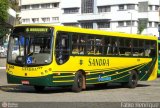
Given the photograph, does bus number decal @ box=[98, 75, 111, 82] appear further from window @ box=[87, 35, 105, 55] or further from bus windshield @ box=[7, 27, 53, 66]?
bus windshield @ box=[7, 27, 53, 66]

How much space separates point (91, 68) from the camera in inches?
883

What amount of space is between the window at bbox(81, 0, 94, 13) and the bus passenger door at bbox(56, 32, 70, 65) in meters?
97.6

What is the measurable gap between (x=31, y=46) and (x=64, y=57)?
4.60ft

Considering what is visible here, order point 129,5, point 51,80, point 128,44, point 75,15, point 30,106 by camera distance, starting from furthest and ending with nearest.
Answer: point 75,15 → point 129,5 → point 128,44 → point 51,80 → point 30,106

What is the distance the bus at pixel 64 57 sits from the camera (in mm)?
20031

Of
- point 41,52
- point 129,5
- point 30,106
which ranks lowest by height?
point 30,106

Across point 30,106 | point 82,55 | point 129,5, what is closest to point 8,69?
point 82,55

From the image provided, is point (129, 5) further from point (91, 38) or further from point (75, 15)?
point (91, 38)

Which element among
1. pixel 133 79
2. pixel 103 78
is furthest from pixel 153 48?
pixel 103 78

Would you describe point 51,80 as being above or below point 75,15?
below

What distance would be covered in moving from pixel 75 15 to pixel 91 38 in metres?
99.0

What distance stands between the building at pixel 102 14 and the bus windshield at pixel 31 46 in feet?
280

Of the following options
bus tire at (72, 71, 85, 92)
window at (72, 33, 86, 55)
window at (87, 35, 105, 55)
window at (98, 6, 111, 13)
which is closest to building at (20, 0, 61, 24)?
window at (98, 6, 111, 13)

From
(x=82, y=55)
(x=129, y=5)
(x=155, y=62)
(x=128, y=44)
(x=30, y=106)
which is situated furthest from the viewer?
(x=129, y=5)
